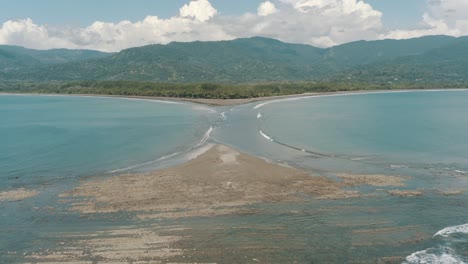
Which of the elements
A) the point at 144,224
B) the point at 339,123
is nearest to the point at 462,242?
the point at 144,224

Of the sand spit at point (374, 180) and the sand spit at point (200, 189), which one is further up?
the sand spit at point (374, 180)

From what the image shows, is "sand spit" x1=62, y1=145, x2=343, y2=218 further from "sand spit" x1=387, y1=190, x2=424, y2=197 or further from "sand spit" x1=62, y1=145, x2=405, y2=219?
"sand spit" x1=387, y1=190, x2=424, y2=197

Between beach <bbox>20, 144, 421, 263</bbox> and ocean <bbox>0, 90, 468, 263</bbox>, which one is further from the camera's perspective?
ocean <bbox>0, 90, 468, 263</bbox>

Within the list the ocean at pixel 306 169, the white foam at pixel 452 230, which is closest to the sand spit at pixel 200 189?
the ocean at pixel 306 169

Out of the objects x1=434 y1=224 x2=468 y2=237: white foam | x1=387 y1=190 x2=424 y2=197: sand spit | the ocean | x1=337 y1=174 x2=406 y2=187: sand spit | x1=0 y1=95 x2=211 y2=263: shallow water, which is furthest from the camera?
x1=337 y1=174 x2=406 y2=187: sand spit

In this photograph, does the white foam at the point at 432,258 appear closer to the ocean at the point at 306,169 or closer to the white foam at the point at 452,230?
the ocean at the point at 306,169

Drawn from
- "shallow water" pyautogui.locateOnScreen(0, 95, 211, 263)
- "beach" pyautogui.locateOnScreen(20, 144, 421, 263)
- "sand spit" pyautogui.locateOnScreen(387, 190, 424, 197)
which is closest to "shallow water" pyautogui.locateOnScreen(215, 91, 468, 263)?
"sand spit" pyautogui.locateOnScreen(387, 190, 424, 197)
